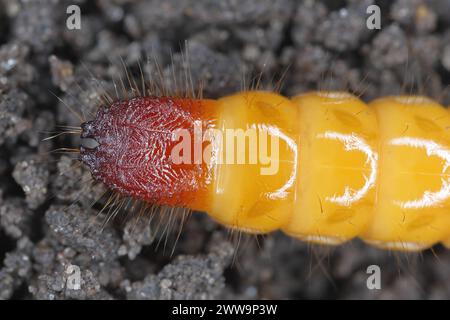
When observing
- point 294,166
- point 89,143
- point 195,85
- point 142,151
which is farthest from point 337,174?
point 89,143

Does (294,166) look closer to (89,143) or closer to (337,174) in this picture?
(337,174)

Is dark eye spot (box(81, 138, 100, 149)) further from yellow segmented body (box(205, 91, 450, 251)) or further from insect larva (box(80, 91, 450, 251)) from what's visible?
yellow segmented body (box(205, 91, 450, 251))

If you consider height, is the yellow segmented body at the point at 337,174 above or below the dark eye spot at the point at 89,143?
below

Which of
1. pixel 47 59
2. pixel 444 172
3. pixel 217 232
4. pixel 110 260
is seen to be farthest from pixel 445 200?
pixel 47 59

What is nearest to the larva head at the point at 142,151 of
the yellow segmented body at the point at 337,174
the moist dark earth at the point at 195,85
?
the yellow segmented body at the point at 337,174

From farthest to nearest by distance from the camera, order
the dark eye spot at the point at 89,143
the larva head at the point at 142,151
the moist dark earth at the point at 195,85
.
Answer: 1. the moist dark earth at the point at 195,85
2. the dark eye spot at the point at 89,143
3. the larva head at the point at 142,151

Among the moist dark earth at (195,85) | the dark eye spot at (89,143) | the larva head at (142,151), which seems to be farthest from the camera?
the moist dark earth at (195,85)

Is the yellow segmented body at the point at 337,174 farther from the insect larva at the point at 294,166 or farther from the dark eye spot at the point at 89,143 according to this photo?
the dark eye spot at the point at 89,143

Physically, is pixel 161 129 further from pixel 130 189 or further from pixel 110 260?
pixel 110 260

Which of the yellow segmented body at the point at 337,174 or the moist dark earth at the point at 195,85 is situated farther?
the moist dark earth at the point at 195,85
